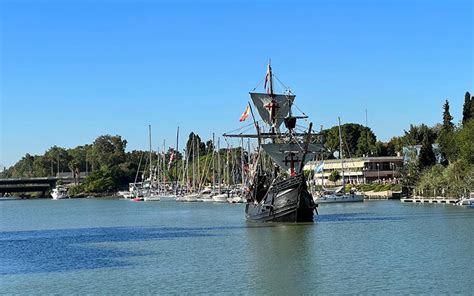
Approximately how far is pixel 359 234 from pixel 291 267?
20.3 m

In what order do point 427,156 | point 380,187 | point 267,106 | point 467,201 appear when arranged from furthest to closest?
point 380,187 → point 427,156 → point 467,201 → point 267,106

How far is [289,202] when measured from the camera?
74.4 meters

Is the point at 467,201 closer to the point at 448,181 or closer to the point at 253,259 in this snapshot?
the point at 448,181

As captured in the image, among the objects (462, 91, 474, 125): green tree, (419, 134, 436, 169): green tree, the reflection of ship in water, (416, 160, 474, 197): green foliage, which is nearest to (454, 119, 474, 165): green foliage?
(416, 160, 474, 197): green foliage

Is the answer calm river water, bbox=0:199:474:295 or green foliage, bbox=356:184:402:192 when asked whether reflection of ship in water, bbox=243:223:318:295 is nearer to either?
calm river water, bbox=0:199:474:295

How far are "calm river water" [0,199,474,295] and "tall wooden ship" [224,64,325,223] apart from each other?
2.20m

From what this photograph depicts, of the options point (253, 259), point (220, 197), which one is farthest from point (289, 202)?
point (220, 197)

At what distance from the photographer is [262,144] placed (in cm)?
8475

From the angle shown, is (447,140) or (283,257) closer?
(283,257)

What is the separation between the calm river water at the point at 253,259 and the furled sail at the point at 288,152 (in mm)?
7488

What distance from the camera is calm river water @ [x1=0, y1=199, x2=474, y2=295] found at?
3944cm

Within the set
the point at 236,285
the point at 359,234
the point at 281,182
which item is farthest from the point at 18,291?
the point at 281,182

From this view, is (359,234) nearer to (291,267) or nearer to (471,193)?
(291,267)

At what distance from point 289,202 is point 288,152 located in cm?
1007
